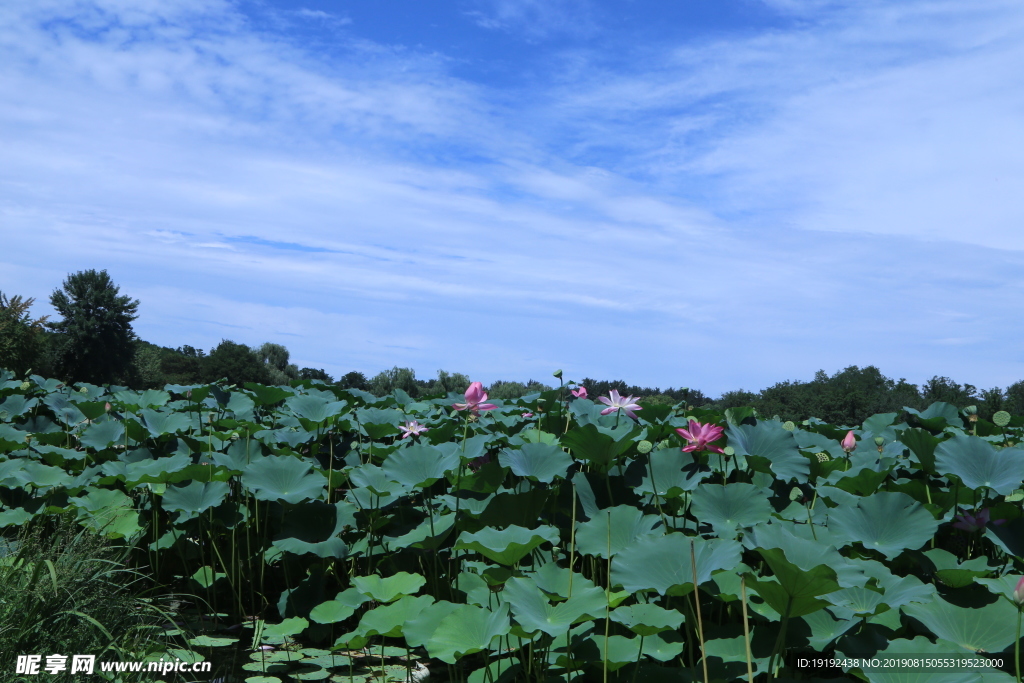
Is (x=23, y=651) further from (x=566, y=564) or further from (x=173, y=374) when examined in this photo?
(x=173, y=374)

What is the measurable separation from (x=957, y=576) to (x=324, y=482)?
240 centimetres

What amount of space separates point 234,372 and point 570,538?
35.7 m

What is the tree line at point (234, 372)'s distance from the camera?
14.8 metres

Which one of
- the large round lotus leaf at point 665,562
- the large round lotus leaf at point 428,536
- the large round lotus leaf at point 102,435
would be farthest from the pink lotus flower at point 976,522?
the large round lotus leaf at point 102,435

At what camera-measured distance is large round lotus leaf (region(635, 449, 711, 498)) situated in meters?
2.41

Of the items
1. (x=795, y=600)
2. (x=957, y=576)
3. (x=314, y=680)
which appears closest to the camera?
(x=795, y=600)

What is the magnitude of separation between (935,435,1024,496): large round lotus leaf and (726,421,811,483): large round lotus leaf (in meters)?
0.48

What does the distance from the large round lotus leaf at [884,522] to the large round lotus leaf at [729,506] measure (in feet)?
0.76

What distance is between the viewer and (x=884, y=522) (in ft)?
7.11

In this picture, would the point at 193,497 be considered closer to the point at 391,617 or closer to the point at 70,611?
the point at 70,611

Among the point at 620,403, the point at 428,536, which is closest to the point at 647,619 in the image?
the point at 428,536

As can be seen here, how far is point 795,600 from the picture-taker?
153cm

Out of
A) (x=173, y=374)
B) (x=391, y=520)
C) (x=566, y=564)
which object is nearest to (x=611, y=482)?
(x=566, y=564)

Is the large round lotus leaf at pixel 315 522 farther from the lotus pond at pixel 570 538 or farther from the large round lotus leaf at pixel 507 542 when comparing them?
the large round lotus leaf at pixel 507 542
